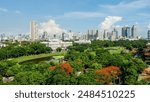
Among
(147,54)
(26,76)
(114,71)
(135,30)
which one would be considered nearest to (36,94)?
(26,76)

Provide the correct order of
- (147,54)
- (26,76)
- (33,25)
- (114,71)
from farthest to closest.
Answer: (33,25) → (147,54) → (114,71) → (26,76)

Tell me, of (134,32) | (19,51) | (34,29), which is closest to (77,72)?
(19,51)

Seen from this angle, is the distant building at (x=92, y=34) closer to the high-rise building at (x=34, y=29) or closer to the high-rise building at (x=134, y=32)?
the high-rise building at (x=134, y=32)

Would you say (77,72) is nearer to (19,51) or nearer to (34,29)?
(19,51)

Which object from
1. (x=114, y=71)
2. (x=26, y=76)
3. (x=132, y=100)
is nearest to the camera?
(x=132, y=100)

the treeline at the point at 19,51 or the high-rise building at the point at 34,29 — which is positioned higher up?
the high-rise building at the point at 34,29

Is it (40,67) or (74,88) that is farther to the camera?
(40,67)

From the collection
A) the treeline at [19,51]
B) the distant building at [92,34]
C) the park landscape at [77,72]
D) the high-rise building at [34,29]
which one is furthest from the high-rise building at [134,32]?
the park landscape at [77,72]

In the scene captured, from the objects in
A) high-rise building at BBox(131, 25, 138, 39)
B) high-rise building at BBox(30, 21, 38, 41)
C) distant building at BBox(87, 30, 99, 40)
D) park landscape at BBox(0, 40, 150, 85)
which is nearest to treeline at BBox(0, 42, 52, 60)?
park landscape at BBox(0, 40, 150, 85)

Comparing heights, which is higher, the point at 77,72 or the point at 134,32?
the point at 134,32

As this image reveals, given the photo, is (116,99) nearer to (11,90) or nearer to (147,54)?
(11,90)

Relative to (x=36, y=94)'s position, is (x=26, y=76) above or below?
below
